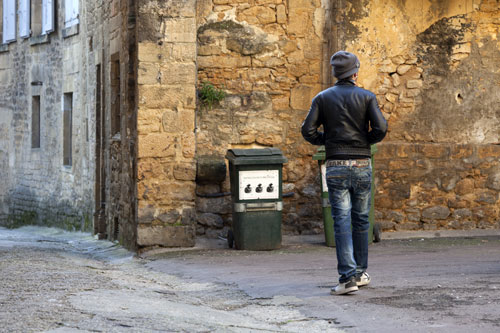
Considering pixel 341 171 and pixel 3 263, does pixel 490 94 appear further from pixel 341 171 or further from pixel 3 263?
pixel 3 263

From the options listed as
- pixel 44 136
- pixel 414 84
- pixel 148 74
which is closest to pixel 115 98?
pixel 148 74

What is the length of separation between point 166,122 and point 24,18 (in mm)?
12142

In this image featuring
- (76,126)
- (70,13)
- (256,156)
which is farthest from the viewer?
(70,13)

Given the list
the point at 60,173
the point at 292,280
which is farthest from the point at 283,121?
the point at 60,173

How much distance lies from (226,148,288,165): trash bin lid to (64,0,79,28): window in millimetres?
8373

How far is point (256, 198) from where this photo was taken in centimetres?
1068

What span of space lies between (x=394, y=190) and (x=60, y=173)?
30.8 ft

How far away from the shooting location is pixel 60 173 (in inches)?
766

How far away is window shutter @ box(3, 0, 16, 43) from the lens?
22.9 m

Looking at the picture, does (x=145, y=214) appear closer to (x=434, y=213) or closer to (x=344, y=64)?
(x=434, y=213)

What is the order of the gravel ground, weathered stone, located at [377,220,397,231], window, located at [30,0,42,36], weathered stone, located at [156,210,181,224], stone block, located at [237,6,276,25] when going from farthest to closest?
window, located at [30,0,42,36] < weathered stone, located at [377,220,397,231] < stone block, located at [237,6,276,25] < weathered stone, located at [156,210,181,224] < the gravel ground

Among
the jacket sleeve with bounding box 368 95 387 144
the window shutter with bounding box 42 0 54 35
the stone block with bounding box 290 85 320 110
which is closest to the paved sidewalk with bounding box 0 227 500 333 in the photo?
the jacket sleeve with bounding box 368 95 387 144

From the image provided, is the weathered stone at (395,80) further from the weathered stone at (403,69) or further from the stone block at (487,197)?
the stone block at (487,197)

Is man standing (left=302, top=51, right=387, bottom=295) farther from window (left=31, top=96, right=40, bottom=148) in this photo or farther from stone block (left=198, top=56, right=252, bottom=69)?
window (left=31, top=96, right=40, bottom=148)
